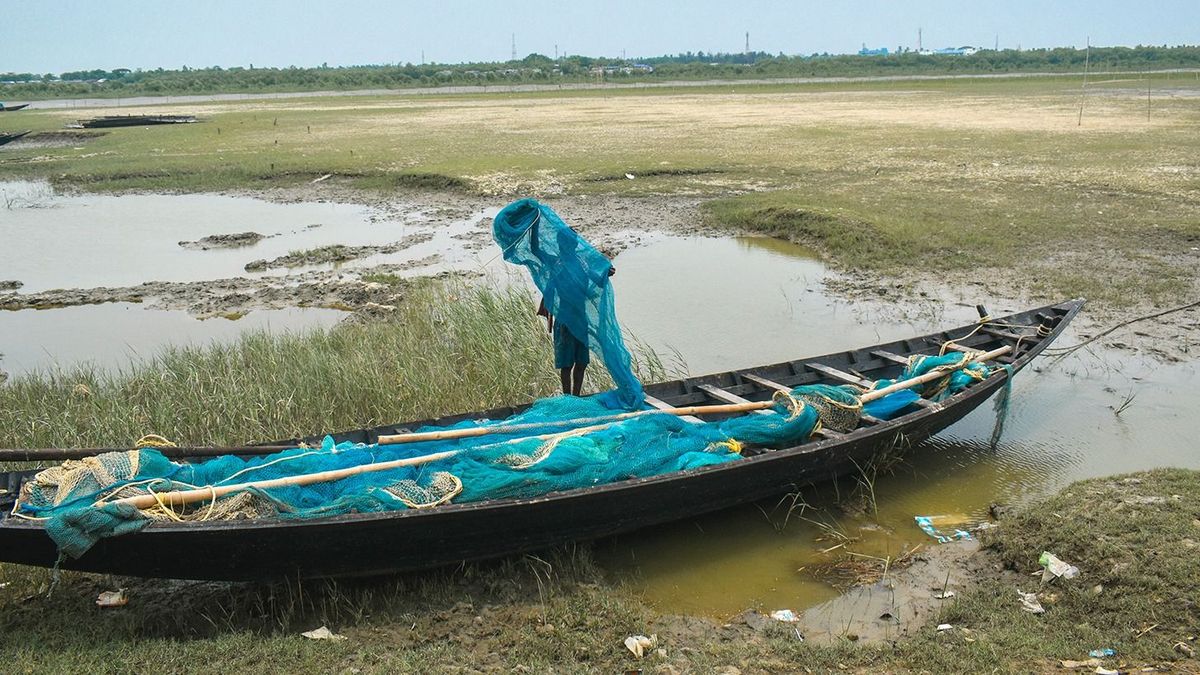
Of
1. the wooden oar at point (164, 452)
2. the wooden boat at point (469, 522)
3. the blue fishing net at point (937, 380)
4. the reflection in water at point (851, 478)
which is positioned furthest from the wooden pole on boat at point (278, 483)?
the blue fishing net at point (937, 380)

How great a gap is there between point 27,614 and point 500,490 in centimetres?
244

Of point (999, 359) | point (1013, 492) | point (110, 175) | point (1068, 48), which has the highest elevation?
point (1068, 48)

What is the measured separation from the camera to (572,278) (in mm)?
6445

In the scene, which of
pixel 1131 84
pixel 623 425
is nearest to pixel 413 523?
pixel 623 425

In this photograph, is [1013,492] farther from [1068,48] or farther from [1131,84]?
[1068,48]

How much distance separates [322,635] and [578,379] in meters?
3.00

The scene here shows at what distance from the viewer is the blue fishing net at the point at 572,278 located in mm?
6381

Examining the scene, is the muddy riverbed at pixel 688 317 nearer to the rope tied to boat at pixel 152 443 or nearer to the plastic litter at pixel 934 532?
the plastic litter at pixel 934 532

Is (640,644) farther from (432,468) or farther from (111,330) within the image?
(111,330)

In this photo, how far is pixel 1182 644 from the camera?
4281 mm

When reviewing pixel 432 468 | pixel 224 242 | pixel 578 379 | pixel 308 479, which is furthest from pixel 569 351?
pixel 224 242

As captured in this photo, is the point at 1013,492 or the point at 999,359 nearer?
the point at 1013,492

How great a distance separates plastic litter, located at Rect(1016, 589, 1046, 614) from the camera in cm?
471

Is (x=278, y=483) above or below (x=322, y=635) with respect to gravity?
above
